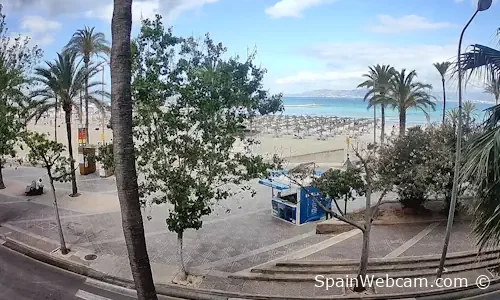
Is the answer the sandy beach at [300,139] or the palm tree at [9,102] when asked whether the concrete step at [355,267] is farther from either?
the sandy beach at [300,139]

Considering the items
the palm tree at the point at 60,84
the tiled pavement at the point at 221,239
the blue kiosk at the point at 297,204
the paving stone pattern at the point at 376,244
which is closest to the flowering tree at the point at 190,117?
the tiled pavement at the point at 221,239

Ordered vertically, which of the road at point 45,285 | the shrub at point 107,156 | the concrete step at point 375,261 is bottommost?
the road at point 45,285

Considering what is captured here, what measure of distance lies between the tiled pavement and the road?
2.86 ft

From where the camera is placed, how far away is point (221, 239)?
596 inches

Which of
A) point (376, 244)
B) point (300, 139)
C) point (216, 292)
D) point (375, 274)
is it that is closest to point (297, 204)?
point (376, 244)

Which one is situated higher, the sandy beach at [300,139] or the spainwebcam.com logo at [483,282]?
the sandy beach at [300,139]

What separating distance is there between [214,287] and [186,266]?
1716 millimetres

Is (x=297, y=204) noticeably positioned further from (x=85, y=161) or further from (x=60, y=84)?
(x=85, y=161)

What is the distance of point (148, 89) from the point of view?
1004 cm

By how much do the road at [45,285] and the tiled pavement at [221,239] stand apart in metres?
0.87

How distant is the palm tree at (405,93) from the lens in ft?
93.6

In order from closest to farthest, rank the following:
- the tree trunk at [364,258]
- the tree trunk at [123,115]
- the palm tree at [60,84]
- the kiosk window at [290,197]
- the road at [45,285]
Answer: the tree trunk at [123,115], the tree trunk at [364,258], the road at [45,285], the kiosk window at [290,197], the palm tree at [60,84]

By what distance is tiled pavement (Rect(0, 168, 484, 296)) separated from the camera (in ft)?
41.6

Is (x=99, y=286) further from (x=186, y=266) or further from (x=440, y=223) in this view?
(x=440, y=223)
